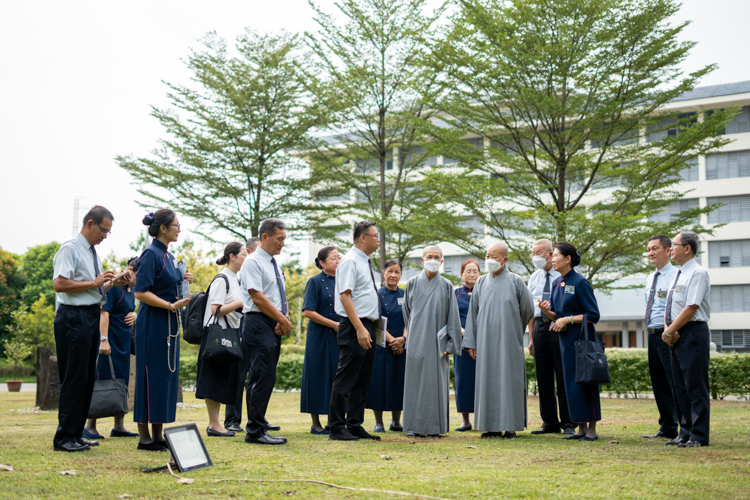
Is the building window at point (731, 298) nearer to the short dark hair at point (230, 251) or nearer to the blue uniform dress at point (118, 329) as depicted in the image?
the short dark hair at point (230, 251)

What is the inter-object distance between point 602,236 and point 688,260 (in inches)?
309

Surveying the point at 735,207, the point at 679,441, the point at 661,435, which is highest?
the point at 735,207

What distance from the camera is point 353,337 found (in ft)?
20.5

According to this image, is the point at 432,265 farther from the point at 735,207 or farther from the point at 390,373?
the point at 735,207

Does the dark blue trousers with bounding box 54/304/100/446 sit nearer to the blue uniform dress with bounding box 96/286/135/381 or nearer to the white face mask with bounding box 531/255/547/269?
the blue uniform dress with bounding box 96/286/135/381

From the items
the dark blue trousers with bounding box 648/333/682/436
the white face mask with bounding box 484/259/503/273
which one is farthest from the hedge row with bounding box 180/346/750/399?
the white face mask with bounding box 484/259/503/273

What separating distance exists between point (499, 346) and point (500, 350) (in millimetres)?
46

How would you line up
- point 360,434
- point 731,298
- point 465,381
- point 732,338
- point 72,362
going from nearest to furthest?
point 72,362 → point 360,434 → point 465,381 → point 732,338 → point 731,298

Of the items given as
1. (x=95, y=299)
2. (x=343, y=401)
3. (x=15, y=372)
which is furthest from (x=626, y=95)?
(x=15, y=372)

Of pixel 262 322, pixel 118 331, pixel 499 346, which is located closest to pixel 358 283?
pixel 262 322

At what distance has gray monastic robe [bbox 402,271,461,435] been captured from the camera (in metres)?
6.72

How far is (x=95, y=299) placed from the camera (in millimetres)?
5340

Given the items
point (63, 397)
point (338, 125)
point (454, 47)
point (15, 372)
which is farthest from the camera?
point (15, 372)

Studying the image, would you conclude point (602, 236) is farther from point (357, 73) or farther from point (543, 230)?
point (357, 73)
